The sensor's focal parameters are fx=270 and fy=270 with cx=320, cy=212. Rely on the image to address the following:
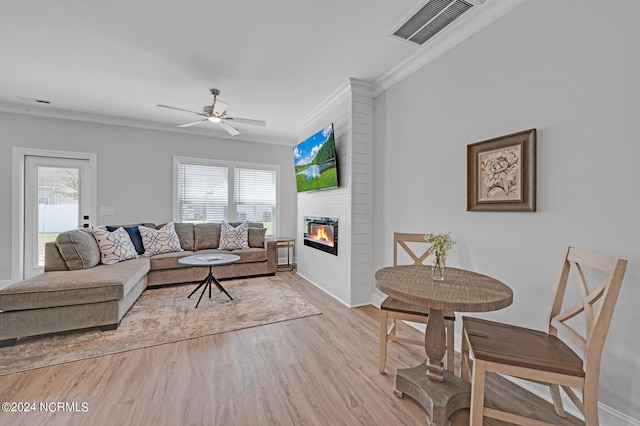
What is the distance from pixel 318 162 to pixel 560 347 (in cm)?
324

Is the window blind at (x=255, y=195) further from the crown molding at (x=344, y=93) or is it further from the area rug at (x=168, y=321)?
the crown molding at (x=344, y=93)

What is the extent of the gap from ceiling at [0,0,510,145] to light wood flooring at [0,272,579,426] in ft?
9.11

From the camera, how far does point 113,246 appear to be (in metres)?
3.60

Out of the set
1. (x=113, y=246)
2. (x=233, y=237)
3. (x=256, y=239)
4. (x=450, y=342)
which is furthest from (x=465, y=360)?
(x=113, y=246)

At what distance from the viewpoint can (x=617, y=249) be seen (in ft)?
4.81

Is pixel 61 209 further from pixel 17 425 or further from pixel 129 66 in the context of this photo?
pixel 17 425

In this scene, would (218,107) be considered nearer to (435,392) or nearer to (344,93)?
(344,93)

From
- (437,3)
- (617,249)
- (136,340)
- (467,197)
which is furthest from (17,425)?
(437,3)

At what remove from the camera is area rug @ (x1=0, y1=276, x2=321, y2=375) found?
7.31ft

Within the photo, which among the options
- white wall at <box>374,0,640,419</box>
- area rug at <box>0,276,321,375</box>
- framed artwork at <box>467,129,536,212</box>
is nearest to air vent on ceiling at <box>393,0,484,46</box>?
white wall at <box>374,0,640,419</box>

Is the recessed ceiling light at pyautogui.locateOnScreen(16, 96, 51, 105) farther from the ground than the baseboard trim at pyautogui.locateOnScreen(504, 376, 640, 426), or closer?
farther from the ground

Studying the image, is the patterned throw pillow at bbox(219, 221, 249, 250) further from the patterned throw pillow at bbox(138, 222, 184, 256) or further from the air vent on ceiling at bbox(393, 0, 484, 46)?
the air vent on ceiling at bbox(393, 0, 484, 46)

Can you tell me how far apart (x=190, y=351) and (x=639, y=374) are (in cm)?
292

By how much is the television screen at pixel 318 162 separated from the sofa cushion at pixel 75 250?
2.97 metres
